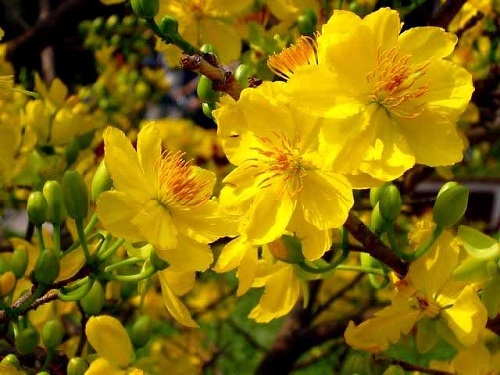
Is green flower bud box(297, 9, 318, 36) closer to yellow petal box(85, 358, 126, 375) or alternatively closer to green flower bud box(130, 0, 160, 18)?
green flower bud box(130, 0, 160, 18)

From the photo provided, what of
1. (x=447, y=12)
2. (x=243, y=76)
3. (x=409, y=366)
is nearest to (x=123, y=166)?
(x=243, y=76)

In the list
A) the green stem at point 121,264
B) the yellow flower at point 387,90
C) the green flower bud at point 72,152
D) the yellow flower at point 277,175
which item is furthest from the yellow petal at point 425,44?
the green flower bud at point 72,152

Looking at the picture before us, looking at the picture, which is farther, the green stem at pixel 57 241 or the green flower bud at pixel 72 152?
the green flower bud at pixel 72 152

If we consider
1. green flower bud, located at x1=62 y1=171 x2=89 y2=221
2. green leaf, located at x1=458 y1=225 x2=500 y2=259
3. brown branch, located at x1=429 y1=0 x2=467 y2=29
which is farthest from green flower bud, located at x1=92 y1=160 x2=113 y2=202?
brown branch, located at x1=429 y1=0 x2=467 y2=29

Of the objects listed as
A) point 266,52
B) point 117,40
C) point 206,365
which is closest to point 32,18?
point 117,40

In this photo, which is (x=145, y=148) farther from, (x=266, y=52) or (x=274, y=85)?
(x=266, y=52)

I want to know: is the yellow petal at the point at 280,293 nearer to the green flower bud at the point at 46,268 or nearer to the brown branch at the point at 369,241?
the brown branch at the point at 369,241

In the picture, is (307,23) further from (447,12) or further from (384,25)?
A: (384,25)
